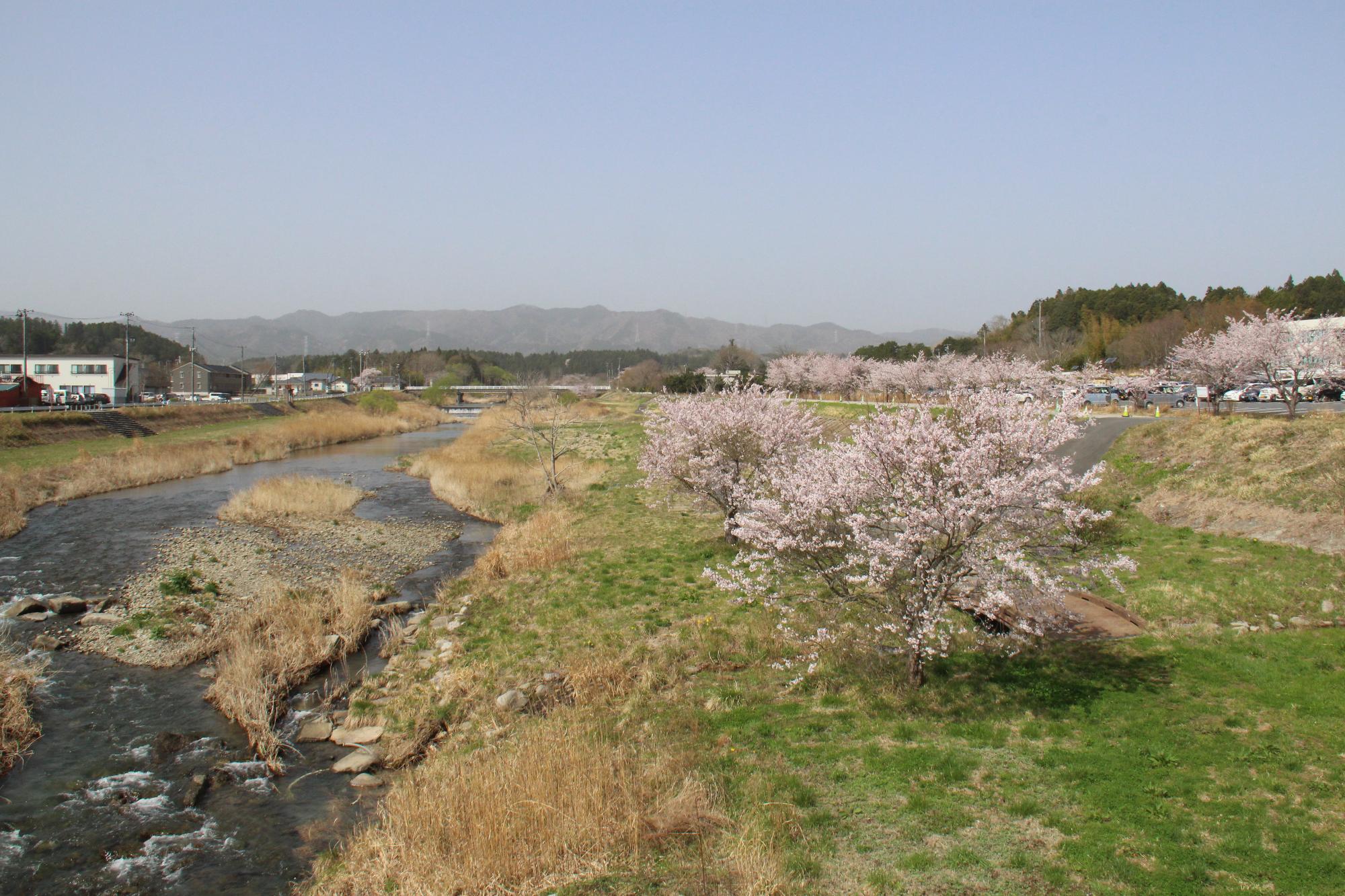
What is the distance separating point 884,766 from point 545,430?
59.7m

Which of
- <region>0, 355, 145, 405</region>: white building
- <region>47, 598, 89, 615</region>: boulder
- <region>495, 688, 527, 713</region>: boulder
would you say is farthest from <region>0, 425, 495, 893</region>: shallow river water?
<region>0, 355, 145, 405</region>: white building

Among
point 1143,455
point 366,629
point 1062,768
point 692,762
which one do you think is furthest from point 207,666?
point 1143,455

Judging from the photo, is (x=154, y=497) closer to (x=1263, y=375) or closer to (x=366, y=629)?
A: (x=366, y=629)

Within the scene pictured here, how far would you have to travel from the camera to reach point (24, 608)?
21.2m

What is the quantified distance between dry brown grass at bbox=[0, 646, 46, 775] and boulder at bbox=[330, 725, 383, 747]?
5150mm

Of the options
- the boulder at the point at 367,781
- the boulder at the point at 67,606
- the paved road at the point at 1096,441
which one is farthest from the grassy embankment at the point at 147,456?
the paved road at the point at 1096,441

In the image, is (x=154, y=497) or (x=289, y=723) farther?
(x=154, y=497)

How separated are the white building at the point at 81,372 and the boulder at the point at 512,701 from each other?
99.1m

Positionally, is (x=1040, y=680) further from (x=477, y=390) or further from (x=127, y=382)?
(x=477, y=390)

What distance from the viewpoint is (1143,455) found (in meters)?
31.0

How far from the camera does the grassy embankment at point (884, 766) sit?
888 cm

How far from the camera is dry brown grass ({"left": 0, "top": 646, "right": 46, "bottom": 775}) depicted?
45.4 ft

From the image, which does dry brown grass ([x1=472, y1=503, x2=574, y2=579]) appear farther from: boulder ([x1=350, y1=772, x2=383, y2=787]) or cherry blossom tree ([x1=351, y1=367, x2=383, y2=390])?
cherry blossom tree ([x1=351, y1=367, x2=383, y2=390])

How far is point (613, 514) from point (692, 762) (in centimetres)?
2008
